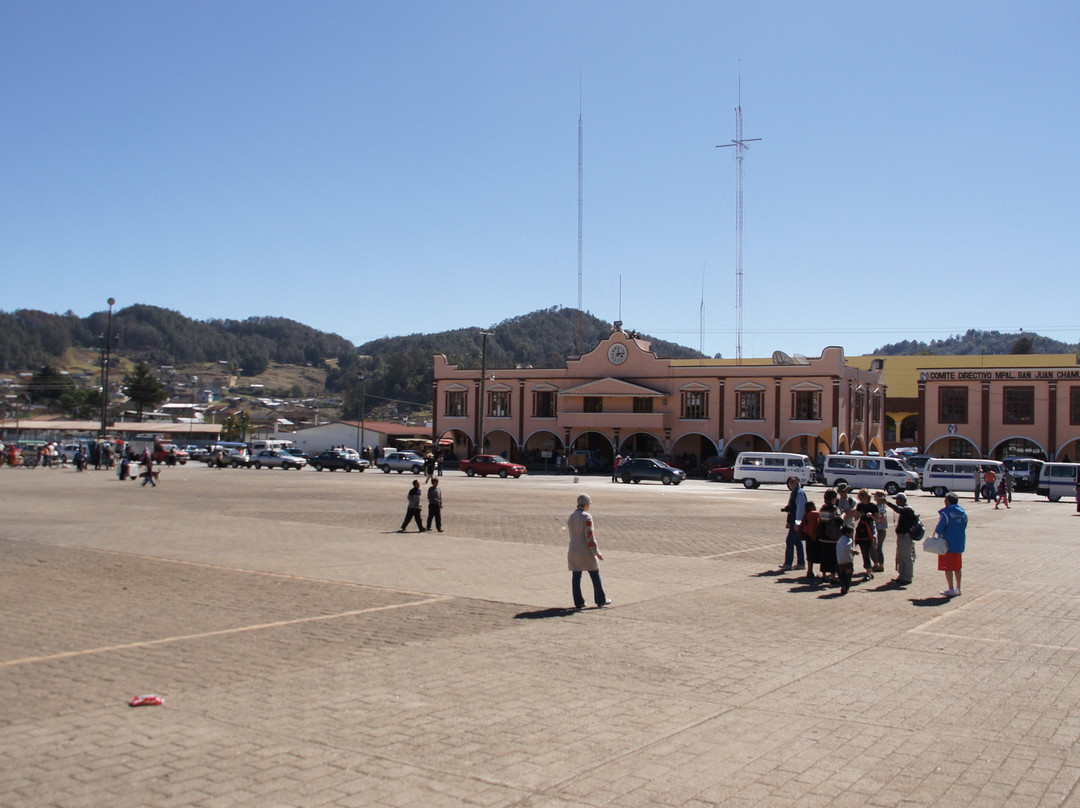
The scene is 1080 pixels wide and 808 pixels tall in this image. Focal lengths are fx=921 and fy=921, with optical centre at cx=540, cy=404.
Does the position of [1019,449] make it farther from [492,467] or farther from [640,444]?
[492,467]

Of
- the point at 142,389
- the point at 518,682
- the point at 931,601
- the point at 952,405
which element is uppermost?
the point at 142,389

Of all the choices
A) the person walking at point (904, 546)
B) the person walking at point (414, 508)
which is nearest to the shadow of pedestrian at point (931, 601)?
the person walking at point (904, 546)

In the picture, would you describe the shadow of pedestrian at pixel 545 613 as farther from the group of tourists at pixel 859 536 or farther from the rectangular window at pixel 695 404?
the rectangular window at pixel 695 404

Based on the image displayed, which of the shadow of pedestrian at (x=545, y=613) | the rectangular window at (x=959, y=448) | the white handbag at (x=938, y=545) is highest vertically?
the rectangular window at (x=959, y=448)

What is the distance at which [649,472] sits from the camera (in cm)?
5234

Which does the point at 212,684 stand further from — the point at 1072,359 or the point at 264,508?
the point at 1072,359

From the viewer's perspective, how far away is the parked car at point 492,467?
57.3m

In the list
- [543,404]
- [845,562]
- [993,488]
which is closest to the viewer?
[845,562]

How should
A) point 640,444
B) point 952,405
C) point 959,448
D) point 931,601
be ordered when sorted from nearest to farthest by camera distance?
point 931,601
point 952,405
point 959,448
point 640,444

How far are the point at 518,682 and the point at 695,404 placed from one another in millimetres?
61766

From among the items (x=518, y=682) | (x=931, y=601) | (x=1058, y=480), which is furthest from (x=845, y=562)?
(x=1058, y=480)

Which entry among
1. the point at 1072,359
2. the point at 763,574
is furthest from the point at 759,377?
the point at 763,574

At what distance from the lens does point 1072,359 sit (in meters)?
70.2

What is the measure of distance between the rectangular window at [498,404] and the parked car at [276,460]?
16530 mm
